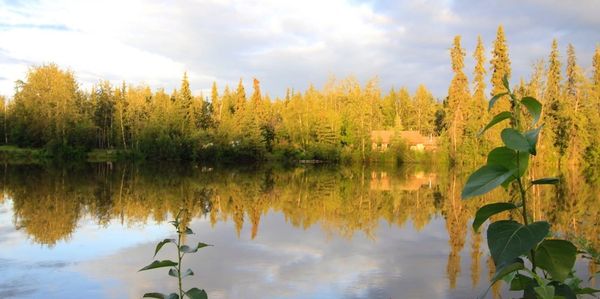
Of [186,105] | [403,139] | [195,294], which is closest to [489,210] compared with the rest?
[195,294]

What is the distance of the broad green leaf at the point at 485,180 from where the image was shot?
782mm

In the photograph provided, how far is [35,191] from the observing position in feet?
61.2

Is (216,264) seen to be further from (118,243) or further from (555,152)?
(555,152)

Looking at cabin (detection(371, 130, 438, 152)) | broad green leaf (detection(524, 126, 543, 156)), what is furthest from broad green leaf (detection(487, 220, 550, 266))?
cabin (detection(371, 130, 438, 152))

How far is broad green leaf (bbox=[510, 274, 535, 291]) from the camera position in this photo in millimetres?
949

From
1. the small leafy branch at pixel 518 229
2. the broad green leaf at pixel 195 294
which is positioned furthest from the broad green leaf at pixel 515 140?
the broad green leaf at pixel 195 294

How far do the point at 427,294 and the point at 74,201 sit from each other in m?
12.9

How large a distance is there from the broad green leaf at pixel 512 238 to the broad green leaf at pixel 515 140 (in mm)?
116

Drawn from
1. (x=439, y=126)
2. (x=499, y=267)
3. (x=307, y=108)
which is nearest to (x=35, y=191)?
(x=499, y=267)

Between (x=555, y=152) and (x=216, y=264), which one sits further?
(x=555, y=152)

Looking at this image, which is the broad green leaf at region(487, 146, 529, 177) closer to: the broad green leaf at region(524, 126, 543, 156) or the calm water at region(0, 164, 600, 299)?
the broad green leaf at region(524, 126, 543, 156)

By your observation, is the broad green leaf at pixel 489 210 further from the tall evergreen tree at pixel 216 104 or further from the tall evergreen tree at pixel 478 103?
the tall evergreen tree at pixel 216 104

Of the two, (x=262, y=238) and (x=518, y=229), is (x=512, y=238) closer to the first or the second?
(x=518, y=229)

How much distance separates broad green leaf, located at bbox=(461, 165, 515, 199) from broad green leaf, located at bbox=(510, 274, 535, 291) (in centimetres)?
25
